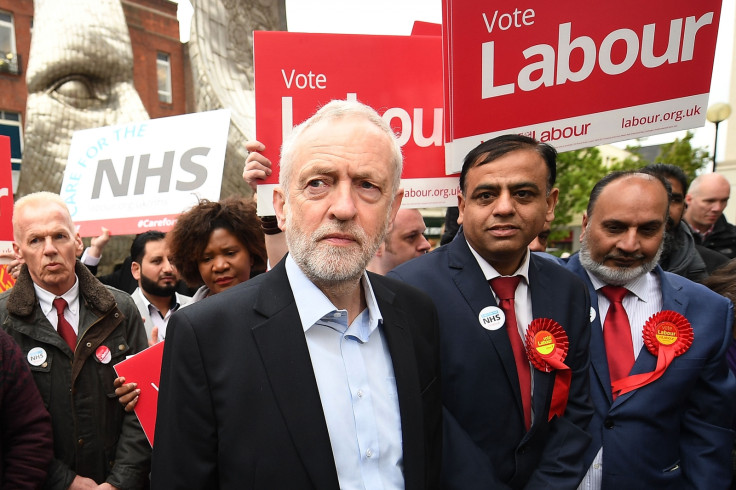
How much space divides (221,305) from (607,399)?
142 cm

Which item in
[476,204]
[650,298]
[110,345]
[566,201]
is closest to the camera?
[476,204]

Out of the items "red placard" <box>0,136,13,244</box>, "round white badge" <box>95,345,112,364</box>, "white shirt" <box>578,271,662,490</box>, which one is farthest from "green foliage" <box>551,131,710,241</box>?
"round white badge" <box>95,345,112,364</box>

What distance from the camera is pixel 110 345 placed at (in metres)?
2.22

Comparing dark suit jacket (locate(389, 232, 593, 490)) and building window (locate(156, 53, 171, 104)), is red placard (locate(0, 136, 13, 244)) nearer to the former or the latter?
dark suit jacket (locate(389, 232, 593, 490))

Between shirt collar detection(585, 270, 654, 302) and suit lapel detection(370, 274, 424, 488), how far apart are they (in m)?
1.03

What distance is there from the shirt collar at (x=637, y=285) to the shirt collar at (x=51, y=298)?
2.31 m

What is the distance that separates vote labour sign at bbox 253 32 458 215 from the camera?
2.24m

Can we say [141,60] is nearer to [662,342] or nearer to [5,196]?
[5,196]

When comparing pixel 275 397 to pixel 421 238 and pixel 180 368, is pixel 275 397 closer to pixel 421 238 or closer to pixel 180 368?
pixel 180 368

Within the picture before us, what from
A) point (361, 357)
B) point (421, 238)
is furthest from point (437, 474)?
point (421, 238)

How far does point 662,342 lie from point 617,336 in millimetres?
151

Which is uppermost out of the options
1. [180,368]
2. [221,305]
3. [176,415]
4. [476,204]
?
[476,204]

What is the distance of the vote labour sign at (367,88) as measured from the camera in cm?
224

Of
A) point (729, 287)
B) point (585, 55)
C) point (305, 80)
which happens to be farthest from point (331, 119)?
→ point (729, 287)
